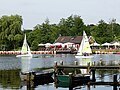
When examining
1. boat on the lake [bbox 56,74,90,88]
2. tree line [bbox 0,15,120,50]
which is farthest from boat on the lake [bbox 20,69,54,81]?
tree line [bbox 0,15,120,50]

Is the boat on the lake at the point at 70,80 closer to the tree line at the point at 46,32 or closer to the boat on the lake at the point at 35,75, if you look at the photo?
the boat on the lake at the point at 35,75

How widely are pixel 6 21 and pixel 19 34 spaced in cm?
781

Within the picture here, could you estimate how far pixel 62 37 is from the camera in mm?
176375

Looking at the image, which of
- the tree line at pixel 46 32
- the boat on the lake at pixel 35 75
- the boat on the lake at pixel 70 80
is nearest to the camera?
the boat on the lake at pixel 70 80

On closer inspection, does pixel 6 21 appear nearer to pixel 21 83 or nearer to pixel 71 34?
pixel 71 34

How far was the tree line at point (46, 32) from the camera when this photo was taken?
149125mm

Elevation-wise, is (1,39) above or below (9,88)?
above

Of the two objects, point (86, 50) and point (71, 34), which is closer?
point (86, 50)

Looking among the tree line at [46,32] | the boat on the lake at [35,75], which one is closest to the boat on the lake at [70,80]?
the boat on the lake at [35,75]

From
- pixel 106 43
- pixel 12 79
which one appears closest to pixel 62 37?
pixel 106 43

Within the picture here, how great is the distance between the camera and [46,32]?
18175 cm

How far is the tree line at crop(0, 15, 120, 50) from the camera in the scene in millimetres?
149125

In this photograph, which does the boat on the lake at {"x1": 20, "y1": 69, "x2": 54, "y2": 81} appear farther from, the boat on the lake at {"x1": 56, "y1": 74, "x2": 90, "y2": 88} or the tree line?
the tree line

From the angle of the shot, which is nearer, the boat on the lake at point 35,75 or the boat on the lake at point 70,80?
the boat on the lake at point 70,80
